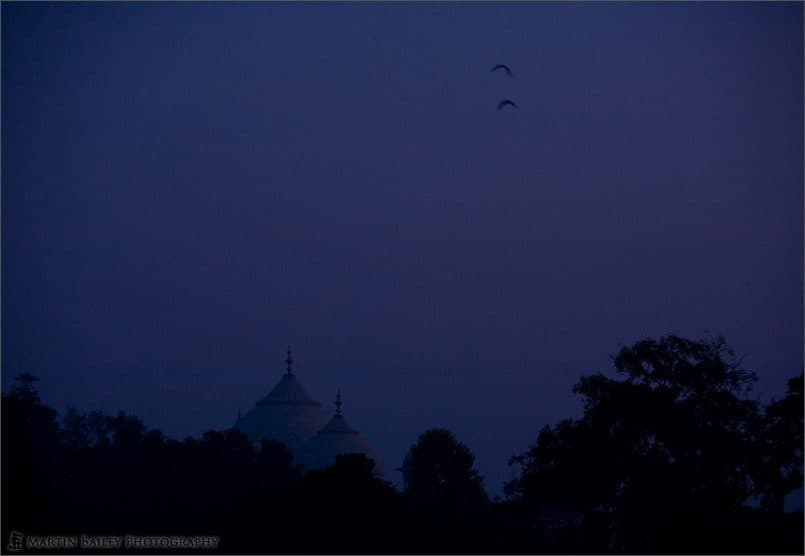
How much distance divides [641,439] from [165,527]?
49.9ft

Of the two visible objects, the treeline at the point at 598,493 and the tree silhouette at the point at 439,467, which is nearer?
the treeline at the point at 598,493

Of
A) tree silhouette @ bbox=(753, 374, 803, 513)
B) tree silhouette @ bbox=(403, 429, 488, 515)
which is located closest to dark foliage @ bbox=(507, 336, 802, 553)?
tree silhouette @ bbox=(753, 374, 803, 513)

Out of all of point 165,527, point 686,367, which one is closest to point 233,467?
point 165,527

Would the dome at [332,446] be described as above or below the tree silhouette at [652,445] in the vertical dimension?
above

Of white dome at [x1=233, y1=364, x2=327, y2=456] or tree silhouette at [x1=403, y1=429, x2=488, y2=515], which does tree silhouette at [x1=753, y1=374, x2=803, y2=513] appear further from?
white dome at [x1=233, y1=364, x2=327, y2=456]

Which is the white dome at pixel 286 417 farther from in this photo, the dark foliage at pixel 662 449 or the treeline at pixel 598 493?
the dark foliage at pixel 662 449

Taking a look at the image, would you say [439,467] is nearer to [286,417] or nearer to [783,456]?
[286,417]

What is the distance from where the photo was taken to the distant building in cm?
8494

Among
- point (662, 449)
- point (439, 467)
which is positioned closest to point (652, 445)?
point (662, 449)

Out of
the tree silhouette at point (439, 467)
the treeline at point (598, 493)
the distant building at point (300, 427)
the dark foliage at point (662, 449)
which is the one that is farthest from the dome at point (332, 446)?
the dark foliage at point (662, 449)

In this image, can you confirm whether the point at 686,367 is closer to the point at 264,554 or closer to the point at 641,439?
the point at 641,439

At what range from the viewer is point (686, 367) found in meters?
41.0

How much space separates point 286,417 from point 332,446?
834cm

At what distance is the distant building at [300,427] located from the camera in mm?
84938
